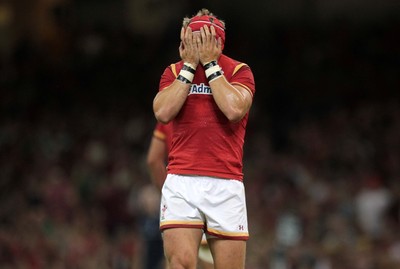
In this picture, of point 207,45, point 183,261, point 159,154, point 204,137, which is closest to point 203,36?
point 207,45

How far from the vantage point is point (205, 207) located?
611 centimetres

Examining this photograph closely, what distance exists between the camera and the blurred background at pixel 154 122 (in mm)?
13633

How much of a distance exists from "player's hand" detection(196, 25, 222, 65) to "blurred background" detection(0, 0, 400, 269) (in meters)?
5.02

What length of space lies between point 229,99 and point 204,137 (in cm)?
29

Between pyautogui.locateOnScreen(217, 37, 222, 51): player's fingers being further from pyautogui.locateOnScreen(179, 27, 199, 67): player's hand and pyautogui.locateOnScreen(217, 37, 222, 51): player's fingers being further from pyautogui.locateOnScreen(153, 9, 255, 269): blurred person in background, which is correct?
pyautogui.locateOnScreen(179, 27, 199, 67): player's hand

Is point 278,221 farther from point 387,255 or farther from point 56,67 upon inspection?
point 56,67

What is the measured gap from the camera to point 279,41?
19375 millimetres

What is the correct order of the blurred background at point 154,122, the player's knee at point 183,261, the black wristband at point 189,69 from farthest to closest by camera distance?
the blurred background at point 154,122, the black wristband at point 189,69, the player's knee at point 183,261

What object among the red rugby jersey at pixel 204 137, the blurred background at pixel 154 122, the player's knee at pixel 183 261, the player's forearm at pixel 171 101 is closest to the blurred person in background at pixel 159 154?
the red rugby jersey at pixel 204 137

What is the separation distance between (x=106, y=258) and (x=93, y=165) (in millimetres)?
2822

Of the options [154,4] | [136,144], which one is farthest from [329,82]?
[154,4]

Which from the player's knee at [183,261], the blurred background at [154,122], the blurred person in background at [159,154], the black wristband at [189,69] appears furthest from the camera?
the blurred background at [154,122]

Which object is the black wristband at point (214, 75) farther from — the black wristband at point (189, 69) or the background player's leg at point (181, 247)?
the background player's leg at point (181, 247)

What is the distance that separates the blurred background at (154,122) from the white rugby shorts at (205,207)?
15.8 ft
